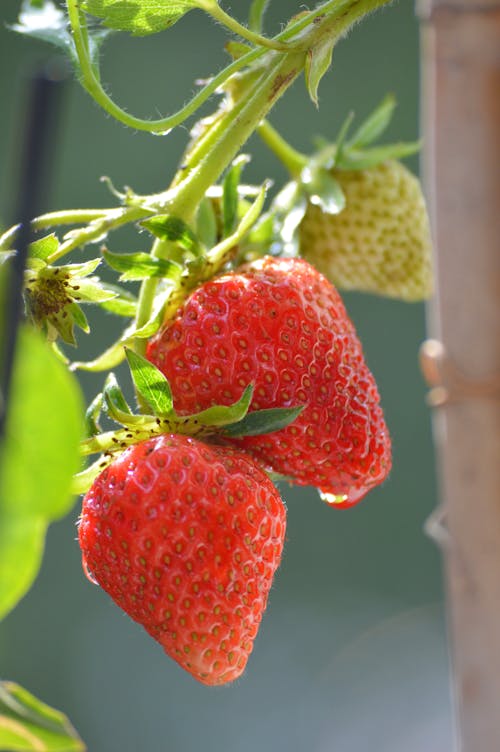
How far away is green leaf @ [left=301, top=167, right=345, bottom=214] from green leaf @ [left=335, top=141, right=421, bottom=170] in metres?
0.01

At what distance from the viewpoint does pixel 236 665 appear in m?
0.44

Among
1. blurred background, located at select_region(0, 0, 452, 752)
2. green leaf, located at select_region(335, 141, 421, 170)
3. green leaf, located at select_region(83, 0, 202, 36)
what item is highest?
green leaf, located at select_region(83, 0, 202, 36)

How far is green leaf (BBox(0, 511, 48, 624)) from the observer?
0.23 m

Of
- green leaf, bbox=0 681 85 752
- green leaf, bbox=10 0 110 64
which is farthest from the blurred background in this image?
green leaf, bbox=0 681 85 752

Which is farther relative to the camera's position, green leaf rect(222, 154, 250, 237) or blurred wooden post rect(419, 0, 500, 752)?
blurred wooden post rect(419, 0, 500, 752)

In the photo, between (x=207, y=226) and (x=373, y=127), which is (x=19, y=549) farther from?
(x=373, y=127)

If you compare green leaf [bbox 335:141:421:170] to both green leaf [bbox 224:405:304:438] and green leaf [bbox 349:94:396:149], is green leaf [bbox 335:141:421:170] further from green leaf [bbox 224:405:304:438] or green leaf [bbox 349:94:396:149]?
green leaf [bbox 224:405:304:438]

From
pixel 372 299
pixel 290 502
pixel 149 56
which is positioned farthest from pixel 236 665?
pixel 149 56

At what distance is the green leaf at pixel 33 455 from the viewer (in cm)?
22

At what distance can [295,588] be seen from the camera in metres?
3.36

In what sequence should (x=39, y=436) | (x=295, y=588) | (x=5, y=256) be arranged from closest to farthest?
(x=39, y=436), (x=5, y=256), (x=295, y=588)

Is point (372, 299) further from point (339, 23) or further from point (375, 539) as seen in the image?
point (339, 23)

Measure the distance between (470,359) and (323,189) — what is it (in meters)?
0.12

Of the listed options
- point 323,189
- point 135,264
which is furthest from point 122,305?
point 323,189
